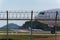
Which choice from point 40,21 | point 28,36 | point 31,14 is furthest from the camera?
point 40,21

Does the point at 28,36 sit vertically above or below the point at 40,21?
below

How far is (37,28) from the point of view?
13906mm

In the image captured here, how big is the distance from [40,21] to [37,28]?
1.70 feet

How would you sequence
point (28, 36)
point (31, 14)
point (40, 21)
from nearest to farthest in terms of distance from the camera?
point (31, 14)
point (28, 36)
point (40, 21)

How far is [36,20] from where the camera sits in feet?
43.9

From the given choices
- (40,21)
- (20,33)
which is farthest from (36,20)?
(20,33)

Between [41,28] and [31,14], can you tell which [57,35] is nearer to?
[41,28]

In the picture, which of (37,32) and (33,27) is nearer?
(33,27)

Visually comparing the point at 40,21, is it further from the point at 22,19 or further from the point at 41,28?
the point at 22,19

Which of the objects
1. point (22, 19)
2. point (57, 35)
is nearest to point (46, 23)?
point (57, 35)

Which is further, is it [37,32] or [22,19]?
[37,32]

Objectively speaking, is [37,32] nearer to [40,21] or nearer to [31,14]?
[40,21]

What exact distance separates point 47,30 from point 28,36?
1.82m

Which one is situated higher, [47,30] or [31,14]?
[31,14]
